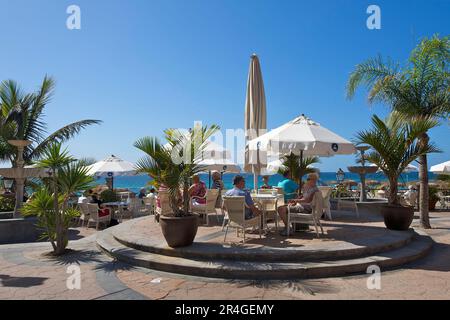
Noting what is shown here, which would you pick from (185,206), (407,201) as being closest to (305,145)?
(185,206)

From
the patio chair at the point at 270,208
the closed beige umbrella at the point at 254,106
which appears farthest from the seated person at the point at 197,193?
the patio chair at the point at 270,208

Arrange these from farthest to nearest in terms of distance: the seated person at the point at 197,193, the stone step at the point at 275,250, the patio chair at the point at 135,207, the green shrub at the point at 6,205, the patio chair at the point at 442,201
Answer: the patio chair at the point at 442,201 < the patio chair at the point at 135,207 < the green shrub at the point at 6,205 < the seated person at the point at 197,193 < the stone step at the point at 275,250

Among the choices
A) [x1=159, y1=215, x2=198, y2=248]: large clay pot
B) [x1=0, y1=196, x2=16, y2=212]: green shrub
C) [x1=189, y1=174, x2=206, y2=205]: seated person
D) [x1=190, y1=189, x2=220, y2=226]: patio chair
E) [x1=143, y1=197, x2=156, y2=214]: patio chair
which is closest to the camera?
[x1=159, y1=215, x2=198, y2=248]: large clay pot

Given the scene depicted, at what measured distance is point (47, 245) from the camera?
6.99 meters

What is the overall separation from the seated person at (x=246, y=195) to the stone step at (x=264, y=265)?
1286 millimetres

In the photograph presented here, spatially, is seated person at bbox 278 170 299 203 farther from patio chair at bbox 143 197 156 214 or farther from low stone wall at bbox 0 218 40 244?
low stone wall at bbox 0 218 40 244

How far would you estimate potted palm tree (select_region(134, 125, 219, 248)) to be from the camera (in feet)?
17.9

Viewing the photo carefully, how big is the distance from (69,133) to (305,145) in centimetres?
1174

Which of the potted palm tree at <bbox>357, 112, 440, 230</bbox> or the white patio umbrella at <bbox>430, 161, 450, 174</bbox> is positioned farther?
the white patio umbrella at <bbox>430, 161, 450, 174</bbox>

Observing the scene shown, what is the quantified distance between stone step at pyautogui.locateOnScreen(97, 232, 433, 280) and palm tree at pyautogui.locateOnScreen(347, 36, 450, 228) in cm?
359

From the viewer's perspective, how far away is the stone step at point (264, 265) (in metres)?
4.61
